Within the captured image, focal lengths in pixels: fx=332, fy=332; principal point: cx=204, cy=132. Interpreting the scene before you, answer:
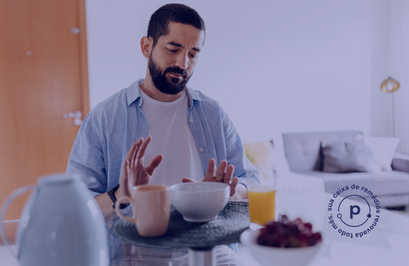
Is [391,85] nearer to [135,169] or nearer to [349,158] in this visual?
[349,158]

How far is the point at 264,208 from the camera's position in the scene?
730mm

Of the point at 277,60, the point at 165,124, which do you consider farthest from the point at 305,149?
the point at 165,124

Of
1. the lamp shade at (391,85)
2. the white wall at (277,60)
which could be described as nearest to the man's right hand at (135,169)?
the white wall at (277,60)

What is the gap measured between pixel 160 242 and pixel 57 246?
6.7 inches

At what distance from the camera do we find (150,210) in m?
0.60

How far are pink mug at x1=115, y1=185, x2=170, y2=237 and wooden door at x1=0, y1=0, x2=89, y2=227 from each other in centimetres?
230

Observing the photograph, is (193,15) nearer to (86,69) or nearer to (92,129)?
(92,129)

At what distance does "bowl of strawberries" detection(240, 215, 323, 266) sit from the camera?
481mm

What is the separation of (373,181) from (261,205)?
2592mm

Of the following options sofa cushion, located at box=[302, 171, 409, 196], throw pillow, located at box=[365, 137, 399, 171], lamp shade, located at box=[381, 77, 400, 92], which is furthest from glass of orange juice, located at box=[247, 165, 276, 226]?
lamp shade, located at box=[381, 77, 400, 92]

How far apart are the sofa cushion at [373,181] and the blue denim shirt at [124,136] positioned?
1.79 metres

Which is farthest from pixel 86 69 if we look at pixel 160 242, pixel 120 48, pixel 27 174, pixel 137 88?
pixel 160 242

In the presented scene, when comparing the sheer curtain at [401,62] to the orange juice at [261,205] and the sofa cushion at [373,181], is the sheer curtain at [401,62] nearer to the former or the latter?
the sofa cushion at [373,181]

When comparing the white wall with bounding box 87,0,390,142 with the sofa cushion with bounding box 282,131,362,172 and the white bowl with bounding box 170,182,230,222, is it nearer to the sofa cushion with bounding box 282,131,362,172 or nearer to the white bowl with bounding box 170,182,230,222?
the sofa cushion with bounding box 282,131,362,172
